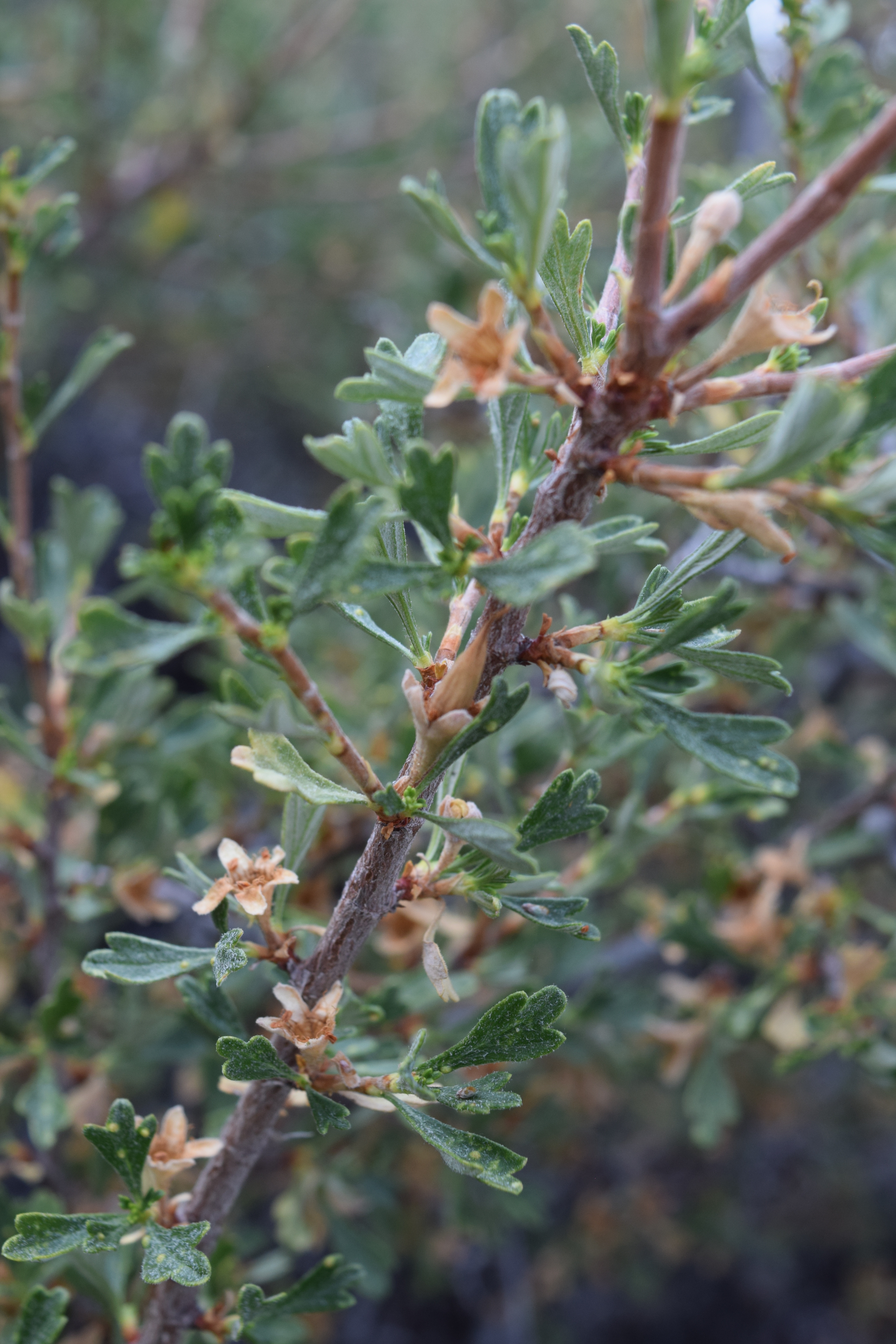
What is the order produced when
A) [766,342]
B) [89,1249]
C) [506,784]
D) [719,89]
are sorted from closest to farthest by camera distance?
[766,342] → [89,1249] → [506,784] → [719,89]

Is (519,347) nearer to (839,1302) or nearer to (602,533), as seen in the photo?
(602,533)

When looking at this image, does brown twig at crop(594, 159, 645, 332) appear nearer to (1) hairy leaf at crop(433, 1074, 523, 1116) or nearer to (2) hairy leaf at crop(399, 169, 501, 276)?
(2) hairy leaf at crop(399, 169, 501, 276)

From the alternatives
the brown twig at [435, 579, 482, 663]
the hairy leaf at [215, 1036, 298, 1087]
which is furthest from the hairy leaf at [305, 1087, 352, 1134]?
the brown twig at [435, 579, 482, 663]

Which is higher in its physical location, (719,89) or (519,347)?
(719,89)

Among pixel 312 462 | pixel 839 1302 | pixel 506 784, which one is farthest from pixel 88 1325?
pixel 312 462

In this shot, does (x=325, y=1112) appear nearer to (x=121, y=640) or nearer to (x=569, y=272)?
(x=121, y=640)

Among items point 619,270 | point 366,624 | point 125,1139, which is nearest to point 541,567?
point 366,624

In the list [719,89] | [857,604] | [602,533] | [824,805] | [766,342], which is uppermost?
[719,89]
